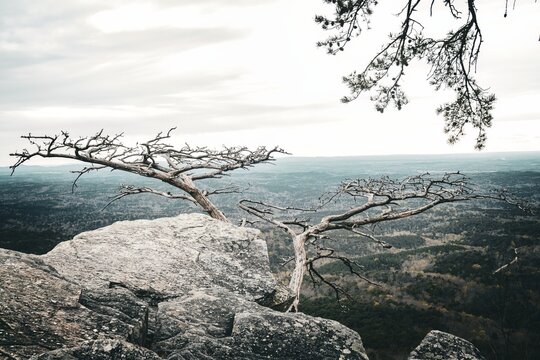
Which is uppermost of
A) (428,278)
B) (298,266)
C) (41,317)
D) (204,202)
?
(204,202)

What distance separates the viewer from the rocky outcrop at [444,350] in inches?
122

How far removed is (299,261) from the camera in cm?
760

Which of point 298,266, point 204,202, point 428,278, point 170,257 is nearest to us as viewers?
point 170,257

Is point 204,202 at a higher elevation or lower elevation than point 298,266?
higher

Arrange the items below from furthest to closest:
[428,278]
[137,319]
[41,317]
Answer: [428,278]
[137,319]
[41,317]

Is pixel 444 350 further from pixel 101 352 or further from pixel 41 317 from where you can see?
pixel 41 317

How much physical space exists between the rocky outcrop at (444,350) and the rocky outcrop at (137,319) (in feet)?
2.02

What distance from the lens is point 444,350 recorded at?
3.16 metres

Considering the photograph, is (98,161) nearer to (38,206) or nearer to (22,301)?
(22,301)

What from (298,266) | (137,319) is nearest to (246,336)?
(137,319)

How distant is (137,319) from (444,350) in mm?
3101

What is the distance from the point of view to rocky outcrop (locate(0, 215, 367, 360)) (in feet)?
9.11

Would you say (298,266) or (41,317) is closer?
(41,317)

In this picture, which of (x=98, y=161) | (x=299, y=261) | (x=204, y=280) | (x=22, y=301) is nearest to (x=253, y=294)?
(x=204, y=280)
